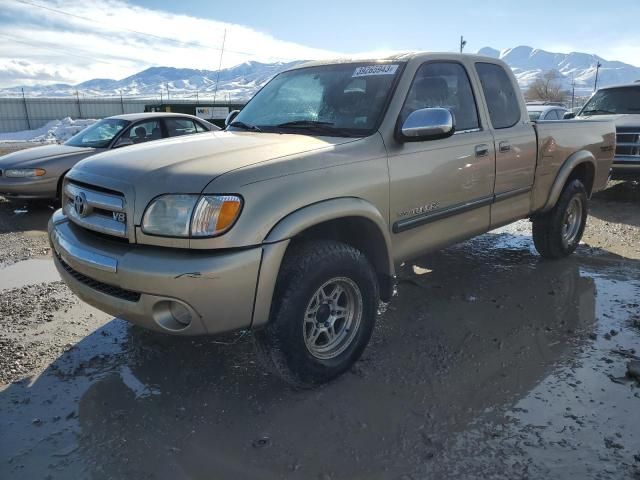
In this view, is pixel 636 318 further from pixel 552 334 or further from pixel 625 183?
pixel 625 183

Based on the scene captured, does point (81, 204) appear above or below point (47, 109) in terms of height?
below

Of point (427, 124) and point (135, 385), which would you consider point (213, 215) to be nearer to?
point (135, 385)

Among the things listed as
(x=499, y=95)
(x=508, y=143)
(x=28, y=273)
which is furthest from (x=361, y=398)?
(x=28, y=273)

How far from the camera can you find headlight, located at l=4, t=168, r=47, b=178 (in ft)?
24.8

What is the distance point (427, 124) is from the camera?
10.4 feet

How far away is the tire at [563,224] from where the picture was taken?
5.19m

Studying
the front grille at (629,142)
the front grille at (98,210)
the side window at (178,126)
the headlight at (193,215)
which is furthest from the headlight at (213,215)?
the front grille at (629,142)

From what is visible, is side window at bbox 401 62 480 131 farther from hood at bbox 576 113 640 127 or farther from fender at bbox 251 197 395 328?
hood at bbox 576 113 640 127

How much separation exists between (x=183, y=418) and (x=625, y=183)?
1042 centimetres

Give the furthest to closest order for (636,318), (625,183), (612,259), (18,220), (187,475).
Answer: (625,183) < (18,220) < (612,259) < (636,318) < (187,475)

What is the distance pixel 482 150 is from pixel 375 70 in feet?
3.46

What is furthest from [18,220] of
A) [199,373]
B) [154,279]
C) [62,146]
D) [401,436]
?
[401,436]

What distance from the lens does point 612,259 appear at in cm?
557

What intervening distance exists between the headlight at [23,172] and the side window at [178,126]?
2045 mm
